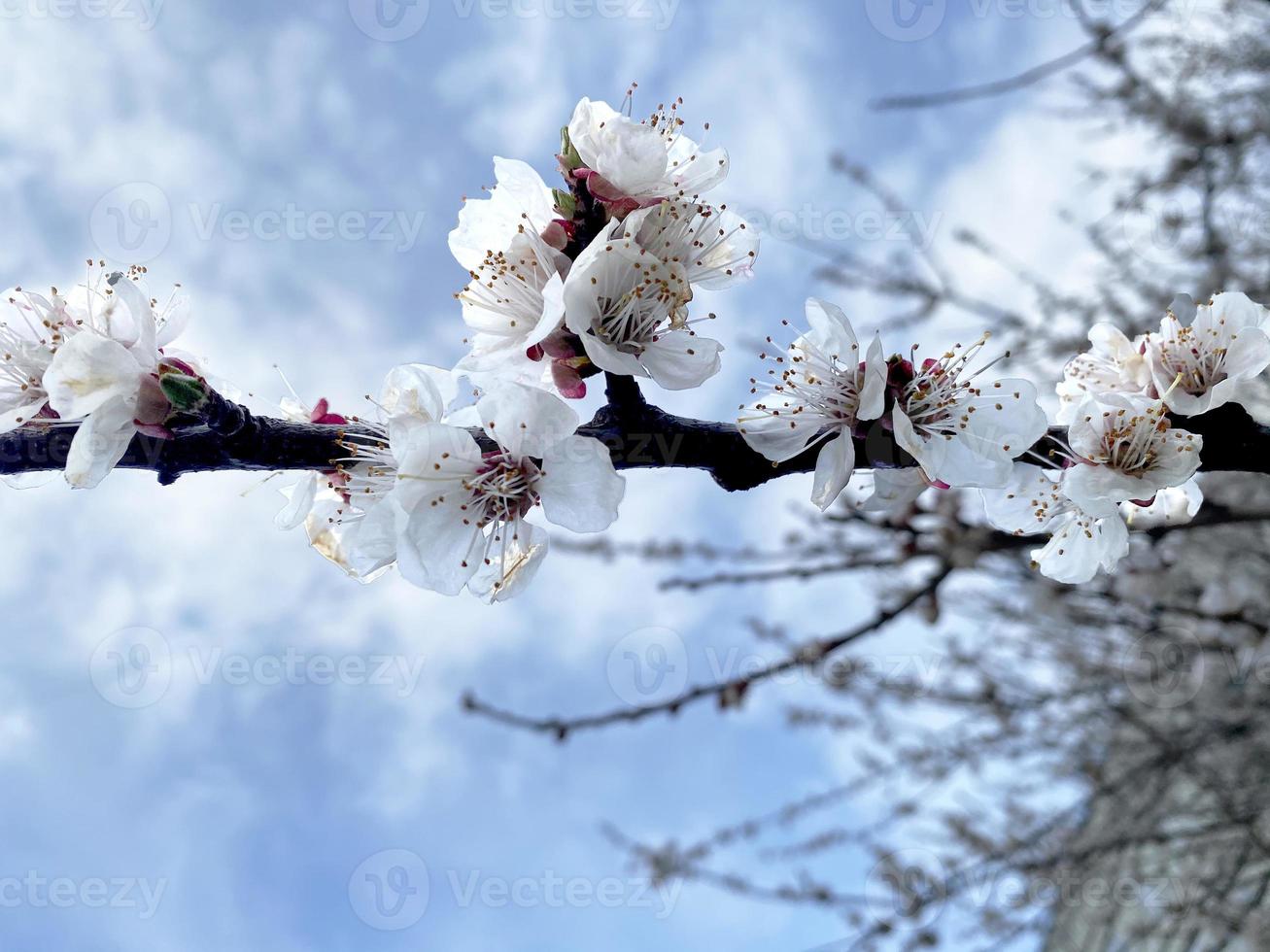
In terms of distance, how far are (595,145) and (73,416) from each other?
0.61 meters

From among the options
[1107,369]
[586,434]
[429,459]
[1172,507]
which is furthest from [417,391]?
[1172,507]

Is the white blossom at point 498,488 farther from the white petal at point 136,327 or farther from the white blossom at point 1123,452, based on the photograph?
the white blossom at point 1123,452

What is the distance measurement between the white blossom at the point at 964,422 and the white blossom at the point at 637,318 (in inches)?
9.0

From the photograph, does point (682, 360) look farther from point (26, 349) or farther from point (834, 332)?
point (26, 349)

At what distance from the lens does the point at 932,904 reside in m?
2.60

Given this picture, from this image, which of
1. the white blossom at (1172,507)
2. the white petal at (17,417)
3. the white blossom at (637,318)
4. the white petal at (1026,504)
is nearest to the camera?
the white blossom at (637,318)

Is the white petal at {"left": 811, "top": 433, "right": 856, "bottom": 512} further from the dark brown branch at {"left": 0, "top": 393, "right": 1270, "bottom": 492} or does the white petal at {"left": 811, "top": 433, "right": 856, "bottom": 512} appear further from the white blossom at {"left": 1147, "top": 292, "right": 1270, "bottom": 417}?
the white blossom at {"left": 1147, "top": 292, "right": 1270, "bottom": 417}

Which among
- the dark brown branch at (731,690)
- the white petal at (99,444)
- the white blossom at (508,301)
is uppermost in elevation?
the white blossom at (508,301)

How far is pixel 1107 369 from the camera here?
3.98ft

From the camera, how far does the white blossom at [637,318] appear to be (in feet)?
2.99

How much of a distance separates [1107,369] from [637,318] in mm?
669

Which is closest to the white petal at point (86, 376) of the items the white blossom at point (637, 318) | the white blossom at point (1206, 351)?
the white blossom at point (637, 318)

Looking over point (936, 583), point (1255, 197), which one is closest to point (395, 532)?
point (936, 583)

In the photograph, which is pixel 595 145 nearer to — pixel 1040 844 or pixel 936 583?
pixel 936 583
